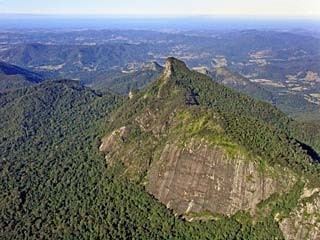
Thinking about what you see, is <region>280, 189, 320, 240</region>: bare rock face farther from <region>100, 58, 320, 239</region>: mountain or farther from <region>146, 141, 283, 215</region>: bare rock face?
<region>146, 141, 283, 215</region>: bare rock face

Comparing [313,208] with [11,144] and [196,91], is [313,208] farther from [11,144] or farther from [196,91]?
[11,144]

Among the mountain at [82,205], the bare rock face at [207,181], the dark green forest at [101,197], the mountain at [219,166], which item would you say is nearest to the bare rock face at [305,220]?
the mountain at [219,166]

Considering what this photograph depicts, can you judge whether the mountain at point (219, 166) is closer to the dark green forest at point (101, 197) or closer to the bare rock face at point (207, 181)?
the bare rock face at point (207, 181)

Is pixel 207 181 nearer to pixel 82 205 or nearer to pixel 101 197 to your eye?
pixel 101 197

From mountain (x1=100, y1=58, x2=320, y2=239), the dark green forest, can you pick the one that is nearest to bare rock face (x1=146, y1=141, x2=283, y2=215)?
mountain (x1=100, y1=58, x2=320, y2=239)

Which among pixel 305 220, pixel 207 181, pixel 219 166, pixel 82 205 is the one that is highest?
pixel 219 166

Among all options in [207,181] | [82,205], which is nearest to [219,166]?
[207,181]
